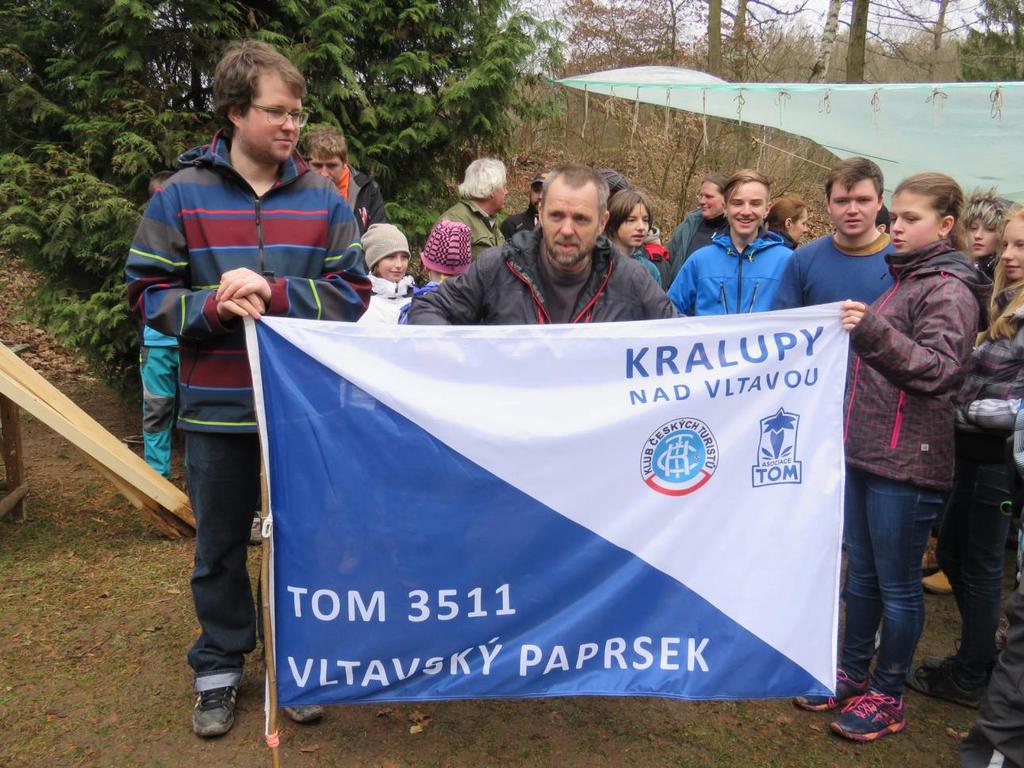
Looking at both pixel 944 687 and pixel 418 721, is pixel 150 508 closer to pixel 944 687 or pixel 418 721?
pixel 418 721

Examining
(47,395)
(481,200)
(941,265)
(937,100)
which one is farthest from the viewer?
(937,100)

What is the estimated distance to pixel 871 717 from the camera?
11.0ft

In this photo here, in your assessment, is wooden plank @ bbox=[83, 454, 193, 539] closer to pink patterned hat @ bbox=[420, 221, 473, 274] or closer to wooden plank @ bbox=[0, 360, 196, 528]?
wooden plank @ bbox=[0, 360, 196, 528]

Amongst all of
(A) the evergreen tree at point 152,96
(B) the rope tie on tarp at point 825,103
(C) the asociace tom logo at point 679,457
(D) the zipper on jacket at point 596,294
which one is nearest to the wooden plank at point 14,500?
(A) the evergreen tree at point 152,96

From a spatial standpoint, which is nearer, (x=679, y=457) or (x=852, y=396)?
(x=679, y=457)

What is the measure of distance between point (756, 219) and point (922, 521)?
1871 mm

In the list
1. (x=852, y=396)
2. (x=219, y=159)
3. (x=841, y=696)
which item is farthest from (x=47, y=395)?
(x=841, y=696)

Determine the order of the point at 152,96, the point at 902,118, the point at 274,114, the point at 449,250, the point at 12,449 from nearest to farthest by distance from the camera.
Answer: the point at 274,114 → the point at 449,250 → the point at 12,449 → the point at 152,96 → the point at 902,118

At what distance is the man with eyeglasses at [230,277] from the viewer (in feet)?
9.57

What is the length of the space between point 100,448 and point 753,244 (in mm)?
3595

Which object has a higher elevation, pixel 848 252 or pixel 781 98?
pixel 781 98

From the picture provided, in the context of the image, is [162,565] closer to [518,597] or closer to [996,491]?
[518,597]

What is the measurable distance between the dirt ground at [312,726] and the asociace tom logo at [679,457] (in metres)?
1.11

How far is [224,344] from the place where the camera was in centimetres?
304
